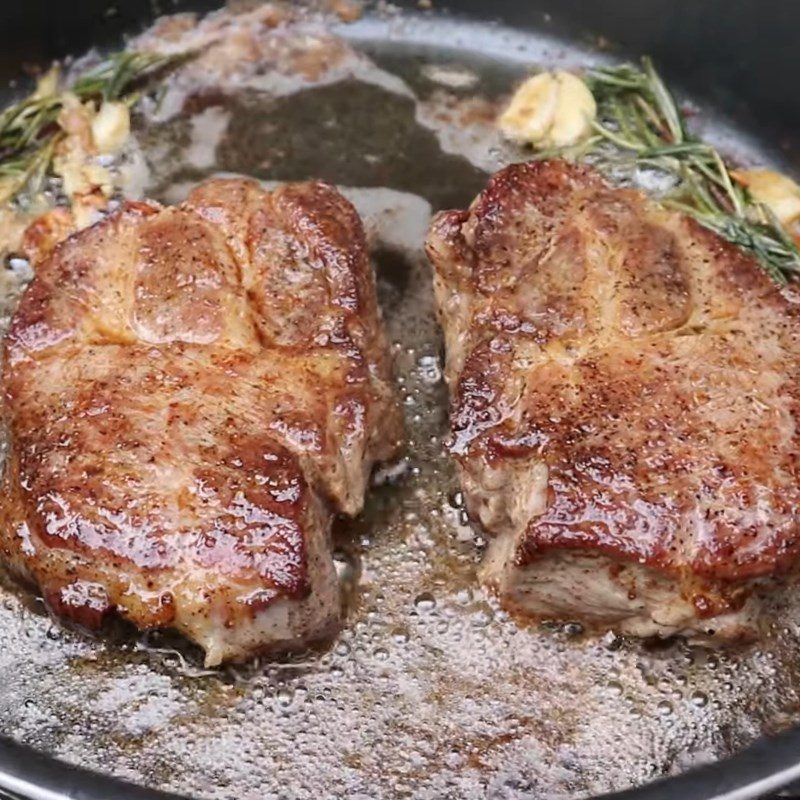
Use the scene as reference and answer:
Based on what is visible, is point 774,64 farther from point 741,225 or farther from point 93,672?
point 93,672

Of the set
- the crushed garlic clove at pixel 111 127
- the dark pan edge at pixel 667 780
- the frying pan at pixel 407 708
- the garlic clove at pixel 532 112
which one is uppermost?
the crushed garlic clove at pixel 111 127

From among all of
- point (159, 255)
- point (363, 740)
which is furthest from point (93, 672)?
point (159, 255)

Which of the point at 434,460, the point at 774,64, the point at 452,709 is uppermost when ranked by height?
the point at 774,64

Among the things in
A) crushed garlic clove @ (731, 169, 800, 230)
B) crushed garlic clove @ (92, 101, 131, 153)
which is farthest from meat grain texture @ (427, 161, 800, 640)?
crushed garlic clove @ (92, 101, 131, 153)

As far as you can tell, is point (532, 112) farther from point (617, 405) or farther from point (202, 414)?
point (202, 414)

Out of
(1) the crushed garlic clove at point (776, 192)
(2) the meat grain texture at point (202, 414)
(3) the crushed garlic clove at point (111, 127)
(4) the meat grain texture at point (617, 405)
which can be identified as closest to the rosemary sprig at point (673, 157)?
(1) the crushed garlic clove at point (776, 192)

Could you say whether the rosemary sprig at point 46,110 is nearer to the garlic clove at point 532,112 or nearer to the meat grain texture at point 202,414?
the meat grain texture at point 202,414
